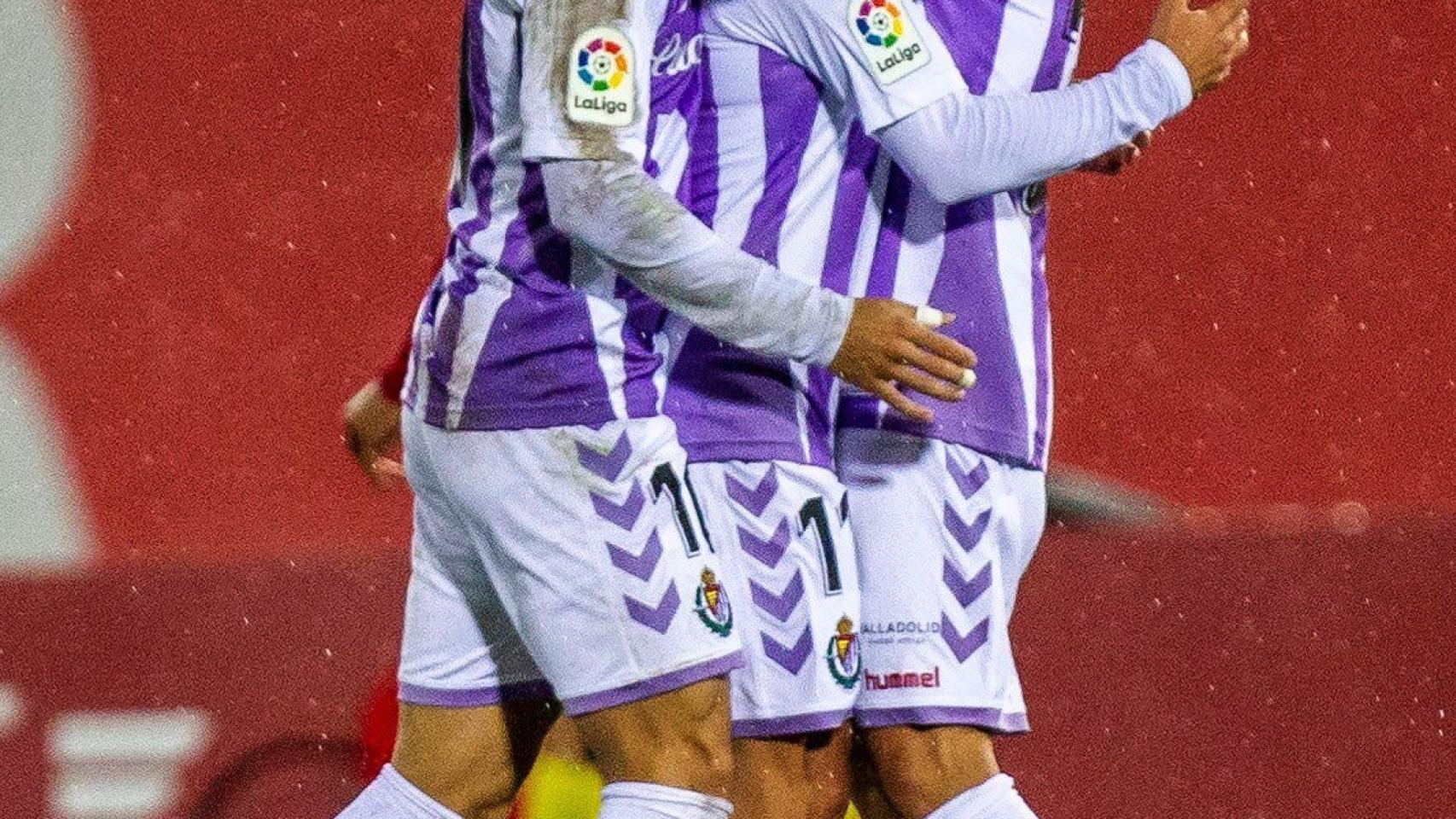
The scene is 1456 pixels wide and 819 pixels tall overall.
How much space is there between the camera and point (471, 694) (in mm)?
2744

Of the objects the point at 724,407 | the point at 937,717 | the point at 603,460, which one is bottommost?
the point at 937,717

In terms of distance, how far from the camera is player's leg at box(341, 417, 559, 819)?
2.73m

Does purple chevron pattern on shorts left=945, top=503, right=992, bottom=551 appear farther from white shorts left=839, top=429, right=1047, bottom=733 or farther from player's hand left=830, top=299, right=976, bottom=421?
player's hand left=830, top=299, right=976, bottom=421

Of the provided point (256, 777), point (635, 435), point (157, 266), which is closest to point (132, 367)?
point (157, 266)

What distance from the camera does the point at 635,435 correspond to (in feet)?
8.16

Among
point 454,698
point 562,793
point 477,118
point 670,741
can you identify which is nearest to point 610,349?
point 477,118

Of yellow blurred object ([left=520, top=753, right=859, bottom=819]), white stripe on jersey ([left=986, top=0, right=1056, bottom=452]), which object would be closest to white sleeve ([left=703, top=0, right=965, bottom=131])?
white stripe on jersey ([left=986, top=0, right=1056, bottom=452])

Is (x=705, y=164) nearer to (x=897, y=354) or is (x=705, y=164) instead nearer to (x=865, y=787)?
(x=897, y=354)

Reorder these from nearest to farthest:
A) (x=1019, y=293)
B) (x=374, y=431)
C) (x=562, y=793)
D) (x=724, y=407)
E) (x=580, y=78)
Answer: (x=580, y=78)
(x=724, y=407)
(x=1019, y=293)
(x=374, y=431)
(x=562, y=793)

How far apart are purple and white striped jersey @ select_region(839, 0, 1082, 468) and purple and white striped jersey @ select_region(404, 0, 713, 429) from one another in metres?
0.31

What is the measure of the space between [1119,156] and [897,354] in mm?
473

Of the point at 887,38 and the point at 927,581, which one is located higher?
the point at 887,38

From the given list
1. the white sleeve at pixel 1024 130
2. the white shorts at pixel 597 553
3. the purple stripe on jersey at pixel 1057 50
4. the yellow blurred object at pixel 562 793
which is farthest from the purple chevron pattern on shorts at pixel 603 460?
the yellow blurred object at pixel 562 793

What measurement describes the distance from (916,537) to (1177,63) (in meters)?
0.55
